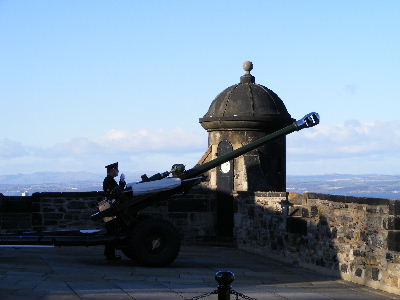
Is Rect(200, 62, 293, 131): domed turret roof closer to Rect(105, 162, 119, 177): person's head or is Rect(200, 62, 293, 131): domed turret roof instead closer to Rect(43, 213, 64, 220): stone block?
Rect(43, 213, 64, 220): stone block

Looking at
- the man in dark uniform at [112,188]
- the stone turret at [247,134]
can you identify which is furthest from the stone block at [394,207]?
the stone turret at [247,134]

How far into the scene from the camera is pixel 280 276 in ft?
43.9

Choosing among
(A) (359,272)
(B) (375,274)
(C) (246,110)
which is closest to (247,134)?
(C) (246,110)

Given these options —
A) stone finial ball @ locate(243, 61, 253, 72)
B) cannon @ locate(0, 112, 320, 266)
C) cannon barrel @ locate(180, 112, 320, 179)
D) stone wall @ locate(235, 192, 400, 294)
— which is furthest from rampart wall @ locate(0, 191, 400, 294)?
stone finial ball @ locate(243, 61, 253, 72)

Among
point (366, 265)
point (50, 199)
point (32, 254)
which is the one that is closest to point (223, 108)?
point (50, 199)

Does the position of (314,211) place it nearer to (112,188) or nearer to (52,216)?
(112,188)

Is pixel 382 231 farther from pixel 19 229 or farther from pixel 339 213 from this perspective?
pixel 19 229

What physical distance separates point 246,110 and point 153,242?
6.11m

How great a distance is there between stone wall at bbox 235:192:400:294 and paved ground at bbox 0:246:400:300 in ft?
0.80

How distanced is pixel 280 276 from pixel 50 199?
19.6 ft

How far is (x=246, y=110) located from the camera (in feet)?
61.9

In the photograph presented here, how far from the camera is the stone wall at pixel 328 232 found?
1196cm

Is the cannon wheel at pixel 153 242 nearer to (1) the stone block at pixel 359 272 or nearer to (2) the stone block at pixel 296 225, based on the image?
(2) the stone block at pixel 296 225

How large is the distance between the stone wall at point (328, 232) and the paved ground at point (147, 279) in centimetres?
24
